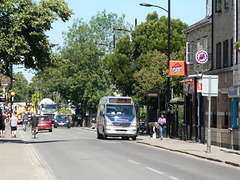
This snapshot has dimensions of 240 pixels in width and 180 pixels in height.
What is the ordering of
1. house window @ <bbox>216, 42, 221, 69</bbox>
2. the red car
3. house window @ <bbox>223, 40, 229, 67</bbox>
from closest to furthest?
house window @ <bbox>223, 40, 229, 67</bbox> → house window @ <bbox>216, 42, 221, 69</bbox> → the red car

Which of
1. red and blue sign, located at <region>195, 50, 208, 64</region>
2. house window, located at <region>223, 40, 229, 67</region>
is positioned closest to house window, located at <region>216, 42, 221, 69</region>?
red and blue sign, located at <region>195, 50, 208, 64</region>

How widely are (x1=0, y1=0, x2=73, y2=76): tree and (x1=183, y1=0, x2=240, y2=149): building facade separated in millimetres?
8684

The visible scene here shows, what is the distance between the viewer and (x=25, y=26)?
29.7 m

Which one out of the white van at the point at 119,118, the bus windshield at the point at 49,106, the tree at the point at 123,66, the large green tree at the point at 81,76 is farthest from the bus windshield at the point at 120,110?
the bus windshield at the point at 49,106

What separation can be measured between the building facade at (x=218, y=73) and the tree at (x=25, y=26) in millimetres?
8684

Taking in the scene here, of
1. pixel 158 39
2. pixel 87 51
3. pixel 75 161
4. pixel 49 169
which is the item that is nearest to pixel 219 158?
pixel 75 161

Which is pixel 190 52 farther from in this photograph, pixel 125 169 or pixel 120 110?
pixel 125 169

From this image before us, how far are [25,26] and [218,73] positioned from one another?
36.6ft

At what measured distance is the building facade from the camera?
A: 2867 cm

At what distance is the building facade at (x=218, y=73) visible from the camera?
1129 inches

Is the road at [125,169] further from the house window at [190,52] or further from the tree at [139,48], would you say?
the tree at [139,48]

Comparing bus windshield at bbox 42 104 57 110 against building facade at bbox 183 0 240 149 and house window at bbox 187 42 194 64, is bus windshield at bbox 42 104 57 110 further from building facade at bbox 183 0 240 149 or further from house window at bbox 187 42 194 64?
house window at bbox 187 42 194 64

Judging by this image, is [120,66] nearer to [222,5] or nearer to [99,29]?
[222,5]

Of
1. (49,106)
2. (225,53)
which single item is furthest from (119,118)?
(49,106)
